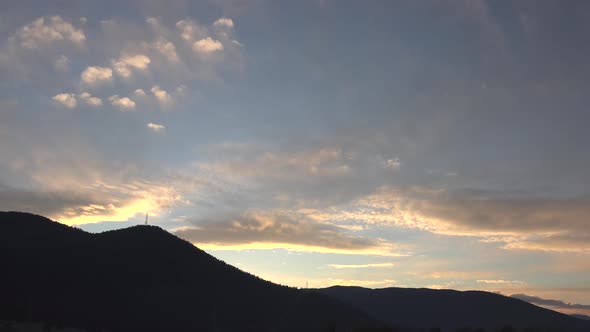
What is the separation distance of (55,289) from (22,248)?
19.5 m

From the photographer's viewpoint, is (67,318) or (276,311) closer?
(67,318)

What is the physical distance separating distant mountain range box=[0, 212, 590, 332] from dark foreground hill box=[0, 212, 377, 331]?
266 millimetres

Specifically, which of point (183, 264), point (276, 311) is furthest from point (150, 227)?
point (276, 311)

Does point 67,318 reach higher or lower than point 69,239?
lower

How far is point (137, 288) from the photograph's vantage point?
123 metres

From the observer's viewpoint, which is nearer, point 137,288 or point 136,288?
point 136,288

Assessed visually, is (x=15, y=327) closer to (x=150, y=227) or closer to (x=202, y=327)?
(x=202, y=327)

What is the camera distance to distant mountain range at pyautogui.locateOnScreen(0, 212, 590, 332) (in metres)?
100

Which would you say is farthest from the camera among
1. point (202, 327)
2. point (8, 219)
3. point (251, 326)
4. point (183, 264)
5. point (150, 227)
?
point (150, 227)

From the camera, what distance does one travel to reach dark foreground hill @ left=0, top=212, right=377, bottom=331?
100 metres

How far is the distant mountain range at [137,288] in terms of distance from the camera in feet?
329

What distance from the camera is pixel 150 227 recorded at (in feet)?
544

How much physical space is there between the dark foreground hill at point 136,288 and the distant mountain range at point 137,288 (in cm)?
27

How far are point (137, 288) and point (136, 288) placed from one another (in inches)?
9.5
